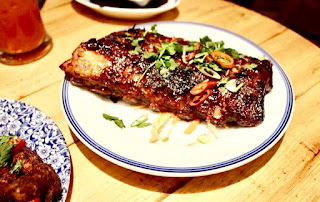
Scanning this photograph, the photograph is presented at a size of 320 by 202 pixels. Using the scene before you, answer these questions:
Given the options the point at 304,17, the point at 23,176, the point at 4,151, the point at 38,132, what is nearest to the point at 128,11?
the point at 38,132

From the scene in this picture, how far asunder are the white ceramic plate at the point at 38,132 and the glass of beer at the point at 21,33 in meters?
0.65

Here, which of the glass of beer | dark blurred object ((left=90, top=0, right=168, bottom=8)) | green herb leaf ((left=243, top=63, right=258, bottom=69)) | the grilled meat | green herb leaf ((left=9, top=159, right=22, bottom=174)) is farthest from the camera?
dark blurred object ((left=90, top=0, right=168, bottom=8))

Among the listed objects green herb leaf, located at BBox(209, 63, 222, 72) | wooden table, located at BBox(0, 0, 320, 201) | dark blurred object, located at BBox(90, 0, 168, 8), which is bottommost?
wooden table, located at BBox(0, 0, 320, 201)

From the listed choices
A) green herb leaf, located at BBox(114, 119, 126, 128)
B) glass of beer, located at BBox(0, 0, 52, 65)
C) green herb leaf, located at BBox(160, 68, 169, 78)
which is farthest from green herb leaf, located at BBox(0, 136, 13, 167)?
glass of beer, located at BBox(0, 0, 52, 65)

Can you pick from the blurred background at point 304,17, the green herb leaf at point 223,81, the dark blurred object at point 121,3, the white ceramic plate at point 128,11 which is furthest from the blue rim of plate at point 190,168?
the blurred background at point 304,17

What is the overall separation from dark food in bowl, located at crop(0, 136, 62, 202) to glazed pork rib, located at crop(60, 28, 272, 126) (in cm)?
60

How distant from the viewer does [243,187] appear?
5.09ft

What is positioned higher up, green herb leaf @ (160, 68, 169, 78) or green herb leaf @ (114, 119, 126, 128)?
green herb leaf @ (160, 68, 169, 78)

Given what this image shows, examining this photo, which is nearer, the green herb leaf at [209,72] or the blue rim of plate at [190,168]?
the blue rim of plate at [190,168]

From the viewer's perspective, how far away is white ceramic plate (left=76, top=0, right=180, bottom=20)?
267 centimetres

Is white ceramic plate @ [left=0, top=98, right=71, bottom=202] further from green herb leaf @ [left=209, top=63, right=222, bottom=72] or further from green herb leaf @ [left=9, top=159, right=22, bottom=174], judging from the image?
green herb leaf @ [left=209, top=63, right=222, bottom=72]

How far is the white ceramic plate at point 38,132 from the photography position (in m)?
1.48

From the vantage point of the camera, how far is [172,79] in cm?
183

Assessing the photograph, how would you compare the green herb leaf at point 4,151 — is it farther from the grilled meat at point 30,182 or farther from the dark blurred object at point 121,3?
the dark blurred object at point 121,3
